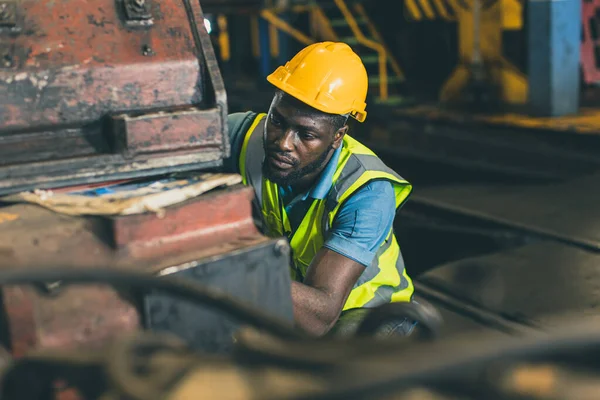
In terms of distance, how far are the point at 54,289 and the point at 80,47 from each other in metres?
0.57

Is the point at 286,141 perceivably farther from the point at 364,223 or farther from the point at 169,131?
the point at 169,131

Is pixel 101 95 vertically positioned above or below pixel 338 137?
above

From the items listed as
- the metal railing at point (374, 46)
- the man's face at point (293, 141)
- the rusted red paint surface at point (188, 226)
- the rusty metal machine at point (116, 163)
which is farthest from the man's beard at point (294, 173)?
the metal railing at point (374, 46)

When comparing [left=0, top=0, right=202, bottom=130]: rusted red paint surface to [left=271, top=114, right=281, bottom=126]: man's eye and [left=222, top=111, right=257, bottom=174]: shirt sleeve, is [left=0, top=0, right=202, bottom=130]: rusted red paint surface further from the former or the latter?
[left=222, top=111, right=257, bottom=174]: shirt sleeve

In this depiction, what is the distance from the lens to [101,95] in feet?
4.75

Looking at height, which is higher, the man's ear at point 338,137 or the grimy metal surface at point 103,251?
the grimy metal surface at point 103,251

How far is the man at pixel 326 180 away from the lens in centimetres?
228

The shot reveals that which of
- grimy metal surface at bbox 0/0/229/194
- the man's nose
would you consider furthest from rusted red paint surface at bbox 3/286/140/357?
the man's nose

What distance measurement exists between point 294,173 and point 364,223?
0.30 m

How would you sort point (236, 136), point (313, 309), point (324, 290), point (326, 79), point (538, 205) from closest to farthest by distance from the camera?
point (313, 309) < point (324, 290) < point (326, 79) < point (236, 136) < point (538, 205)

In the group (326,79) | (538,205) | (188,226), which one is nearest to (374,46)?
(538,205)

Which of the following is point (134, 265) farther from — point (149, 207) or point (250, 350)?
point (250, 350)

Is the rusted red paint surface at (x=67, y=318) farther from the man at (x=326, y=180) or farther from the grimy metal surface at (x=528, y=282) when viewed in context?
the grimy metal surface at (x=528, y=282)

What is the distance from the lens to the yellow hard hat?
8.04 ft
